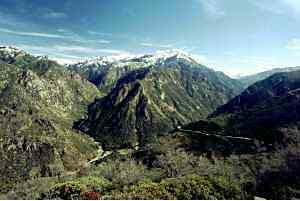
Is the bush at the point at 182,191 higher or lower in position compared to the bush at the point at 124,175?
higher

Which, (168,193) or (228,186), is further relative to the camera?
(228,186)

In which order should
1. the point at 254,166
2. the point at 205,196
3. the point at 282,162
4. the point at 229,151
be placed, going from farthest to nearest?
the point at 229,151
the point at 254,166
the point at 282,162
the point at 205,196

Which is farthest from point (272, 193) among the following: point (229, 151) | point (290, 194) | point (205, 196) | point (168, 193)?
point (229, 151)

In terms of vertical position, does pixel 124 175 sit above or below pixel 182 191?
below

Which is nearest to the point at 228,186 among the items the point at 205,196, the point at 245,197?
the point at 245,197

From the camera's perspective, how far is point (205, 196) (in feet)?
108

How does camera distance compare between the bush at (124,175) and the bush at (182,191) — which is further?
the bush at (124,175)

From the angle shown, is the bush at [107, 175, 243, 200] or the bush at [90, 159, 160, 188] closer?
the bush at [107, 175, 243, 200]

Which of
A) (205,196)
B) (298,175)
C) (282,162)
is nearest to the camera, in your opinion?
(205,196)

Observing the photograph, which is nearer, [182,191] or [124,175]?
[182,191]

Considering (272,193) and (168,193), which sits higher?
(168,193)

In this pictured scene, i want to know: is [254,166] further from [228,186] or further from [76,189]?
[76,189]

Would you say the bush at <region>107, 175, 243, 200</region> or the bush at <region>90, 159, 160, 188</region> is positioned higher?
the bush at <region>107, 175, 243, 200</region>

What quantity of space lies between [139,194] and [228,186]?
10889 millimetres
